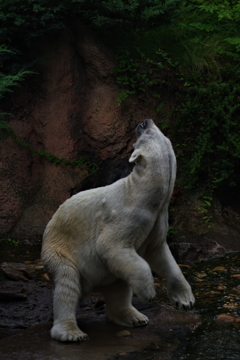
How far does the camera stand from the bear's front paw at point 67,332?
399 centimetres

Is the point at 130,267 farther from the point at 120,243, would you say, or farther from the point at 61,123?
the point at 61,123

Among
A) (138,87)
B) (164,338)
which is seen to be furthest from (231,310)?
(138,87)

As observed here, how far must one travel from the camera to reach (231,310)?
4.95 meters

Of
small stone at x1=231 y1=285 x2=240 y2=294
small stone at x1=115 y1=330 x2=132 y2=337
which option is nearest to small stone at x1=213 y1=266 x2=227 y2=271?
small stone at x1=231 y1=285 x2=240 y2=294

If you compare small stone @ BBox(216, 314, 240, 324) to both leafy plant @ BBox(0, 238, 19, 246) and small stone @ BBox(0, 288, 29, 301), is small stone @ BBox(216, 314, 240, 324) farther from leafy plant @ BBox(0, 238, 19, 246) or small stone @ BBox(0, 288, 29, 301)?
leafy plant @ BBox(0, 238, 19, 246)

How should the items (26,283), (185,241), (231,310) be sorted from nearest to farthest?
1. (231,310)
2. (26,283)
3. (185,241)

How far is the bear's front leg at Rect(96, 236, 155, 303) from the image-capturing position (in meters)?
3.88

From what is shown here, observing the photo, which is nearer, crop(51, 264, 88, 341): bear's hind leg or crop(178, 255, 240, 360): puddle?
crop(178, 255, 240, 360): puddle

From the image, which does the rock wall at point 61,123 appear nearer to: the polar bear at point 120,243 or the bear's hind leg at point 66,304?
the polar bear at point 120,243

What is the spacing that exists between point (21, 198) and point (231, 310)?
5214 mm

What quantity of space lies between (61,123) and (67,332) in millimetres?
5876

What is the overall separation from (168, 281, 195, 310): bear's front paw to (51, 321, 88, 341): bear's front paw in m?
0.80

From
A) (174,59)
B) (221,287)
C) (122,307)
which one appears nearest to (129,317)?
(122,307)

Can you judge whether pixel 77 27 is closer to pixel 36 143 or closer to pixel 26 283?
pixel 36 143
